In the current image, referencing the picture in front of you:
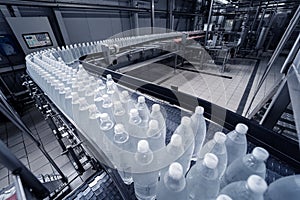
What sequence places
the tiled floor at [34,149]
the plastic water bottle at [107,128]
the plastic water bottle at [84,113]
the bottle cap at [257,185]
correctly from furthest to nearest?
1. the tiled floor at [34,149]
2. the plastic water bottle at [84,113]
3. the plastic water bottle at [107,128]
4. the bottle cap at [257,185]

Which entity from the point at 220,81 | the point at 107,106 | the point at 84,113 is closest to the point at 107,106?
the point at 107,106

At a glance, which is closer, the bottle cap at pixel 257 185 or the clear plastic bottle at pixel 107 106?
the bottle cap at pixel 257 185

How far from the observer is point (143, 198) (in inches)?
15.8

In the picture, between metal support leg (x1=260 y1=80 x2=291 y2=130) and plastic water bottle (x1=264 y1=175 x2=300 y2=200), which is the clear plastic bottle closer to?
plastic water bottle (x1=264 y1=175 x2=300 y2=200)

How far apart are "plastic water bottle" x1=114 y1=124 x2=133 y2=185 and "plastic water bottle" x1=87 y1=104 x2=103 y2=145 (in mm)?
127

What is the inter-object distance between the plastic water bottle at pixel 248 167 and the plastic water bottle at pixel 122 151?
0.97ft

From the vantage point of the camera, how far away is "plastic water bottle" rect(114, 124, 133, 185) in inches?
15.6

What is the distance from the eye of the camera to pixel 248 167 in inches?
11.9

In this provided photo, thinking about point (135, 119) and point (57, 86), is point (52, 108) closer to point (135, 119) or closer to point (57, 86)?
point (57, 86)

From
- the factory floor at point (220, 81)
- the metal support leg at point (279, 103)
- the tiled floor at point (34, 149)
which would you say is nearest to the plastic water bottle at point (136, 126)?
the metal support leg at point (279, 103)

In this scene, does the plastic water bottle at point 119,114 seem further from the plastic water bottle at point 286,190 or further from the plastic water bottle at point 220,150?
the plastic water bottle at point 286,190

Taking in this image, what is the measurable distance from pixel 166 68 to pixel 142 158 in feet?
12.8

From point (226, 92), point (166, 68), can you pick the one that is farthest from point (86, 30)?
point (226, 92)

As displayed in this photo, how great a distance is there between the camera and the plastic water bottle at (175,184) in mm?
245
